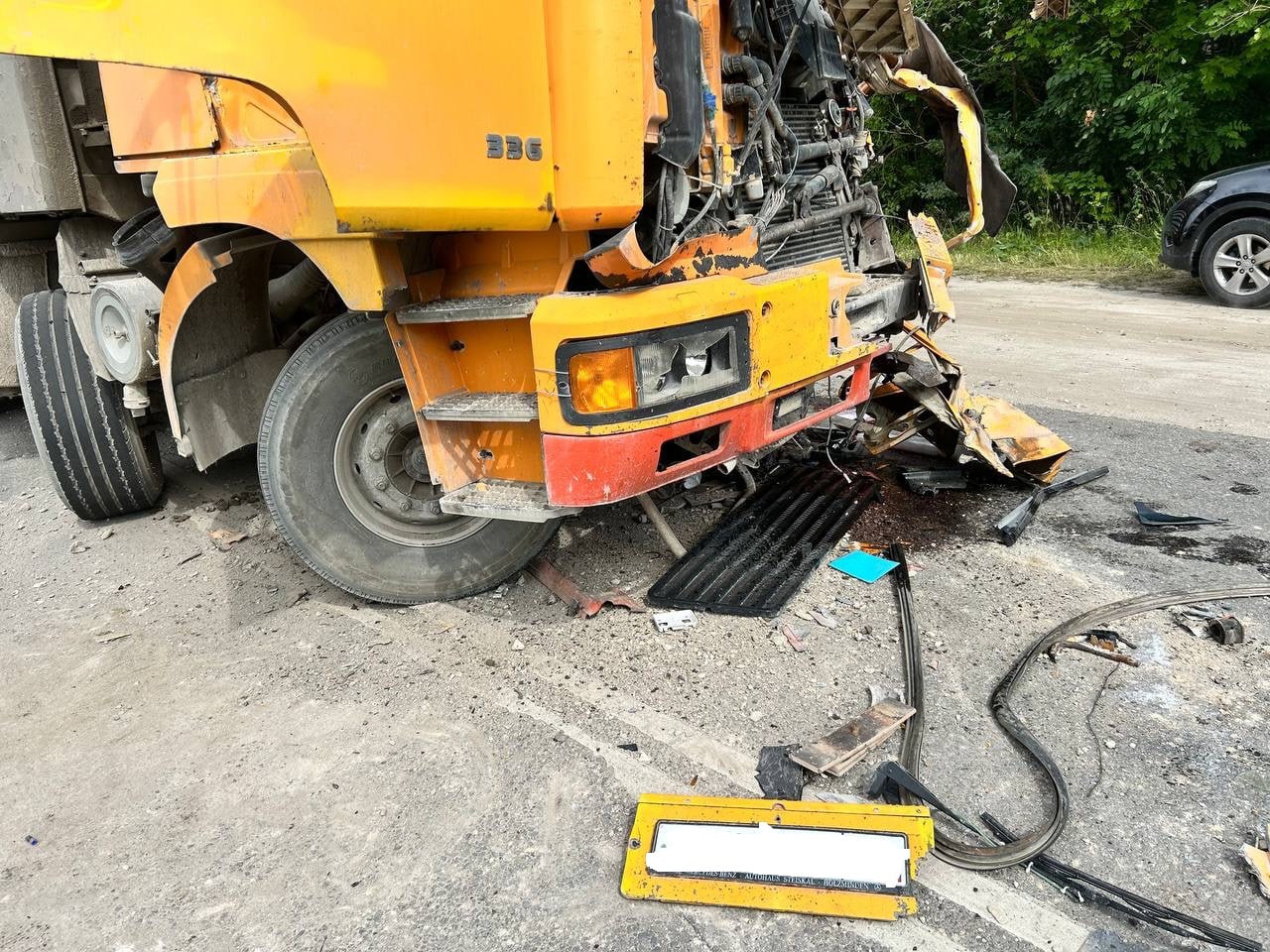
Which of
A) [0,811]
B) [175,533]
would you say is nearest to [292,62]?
[0,811]

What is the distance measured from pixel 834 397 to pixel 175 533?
3.26 meters

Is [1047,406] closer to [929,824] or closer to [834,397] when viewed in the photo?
[834,397]

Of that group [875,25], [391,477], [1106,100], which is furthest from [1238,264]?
[391,477]

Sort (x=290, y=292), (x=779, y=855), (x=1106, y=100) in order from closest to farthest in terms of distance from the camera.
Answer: (x=779, y=855)
(x=290, y=292)
(x=1106, y=100)

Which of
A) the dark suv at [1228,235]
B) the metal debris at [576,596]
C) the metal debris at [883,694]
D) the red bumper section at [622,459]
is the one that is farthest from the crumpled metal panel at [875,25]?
the dark suv at [1228,235]

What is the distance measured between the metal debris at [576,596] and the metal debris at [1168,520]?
7.46 ft

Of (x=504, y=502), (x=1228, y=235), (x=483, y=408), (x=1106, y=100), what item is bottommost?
(x=504, y=502)

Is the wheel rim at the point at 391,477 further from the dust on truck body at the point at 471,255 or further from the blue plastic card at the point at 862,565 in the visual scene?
the blue plastic card at the point at 862,565

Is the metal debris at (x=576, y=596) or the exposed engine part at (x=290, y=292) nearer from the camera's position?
the metal debris at (x=576, y=596)

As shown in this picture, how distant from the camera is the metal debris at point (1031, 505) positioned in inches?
142

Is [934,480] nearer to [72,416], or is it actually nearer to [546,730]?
[546,730]

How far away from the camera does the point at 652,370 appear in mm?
2566

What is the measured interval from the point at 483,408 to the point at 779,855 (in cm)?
158

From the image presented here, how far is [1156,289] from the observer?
8891mm
